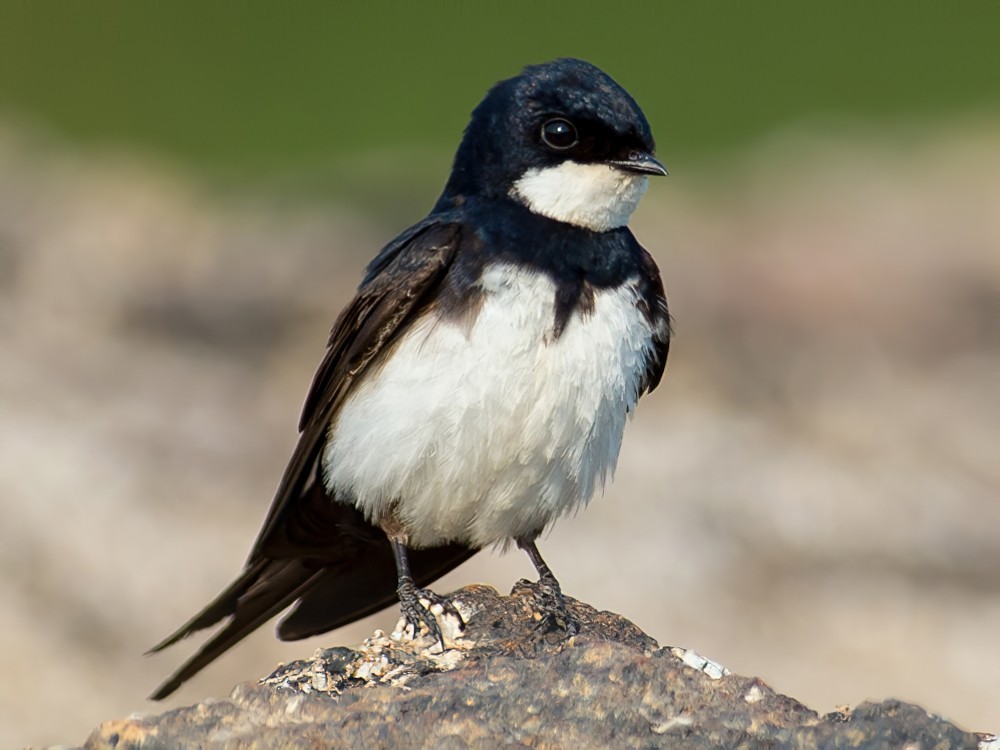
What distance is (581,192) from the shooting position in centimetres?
467

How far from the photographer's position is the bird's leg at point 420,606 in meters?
4.22

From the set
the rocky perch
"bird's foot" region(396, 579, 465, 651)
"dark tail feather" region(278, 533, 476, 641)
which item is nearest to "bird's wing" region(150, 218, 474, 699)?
"dark tail feather" region(278, 533, 476, 641)

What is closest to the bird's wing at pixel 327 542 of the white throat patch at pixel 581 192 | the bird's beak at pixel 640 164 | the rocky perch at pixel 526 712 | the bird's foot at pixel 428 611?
the white throat patch at pixel 581 192

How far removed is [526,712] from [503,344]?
1259 mm

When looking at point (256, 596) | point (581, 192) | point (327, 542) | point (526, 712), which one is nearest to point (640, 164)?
→ point (581, 192)

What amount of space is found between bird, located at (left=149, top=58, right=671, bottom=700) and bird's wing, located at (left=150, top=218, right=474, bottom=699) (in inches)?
0.4

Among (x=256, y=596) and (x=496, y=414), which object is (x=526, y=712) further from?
(x=256, y=596)

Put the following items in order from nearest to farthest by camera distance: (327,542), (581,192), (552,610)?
(552,610), (581,192), (327,542)

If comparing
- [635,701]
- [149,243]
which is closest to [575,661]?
[635,701]

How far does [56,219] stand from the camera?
10.7 metres

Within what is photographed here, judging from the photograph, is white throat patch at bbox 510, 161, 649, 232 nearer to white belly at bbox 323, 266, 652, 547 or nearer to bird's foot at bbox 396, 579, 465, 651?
white belly at bbox 323, 266, 652, 547

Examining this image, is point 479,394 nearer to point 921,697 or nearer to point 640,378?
point 640,378

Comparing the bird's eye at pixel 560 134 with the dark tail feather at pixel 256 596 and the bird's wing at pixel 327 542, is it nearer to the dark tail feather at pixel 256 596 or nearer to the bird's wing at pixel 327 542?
the bird's wing at pixel 327 542

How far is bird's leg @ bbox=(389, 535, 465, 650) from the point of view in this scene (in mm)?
4223
